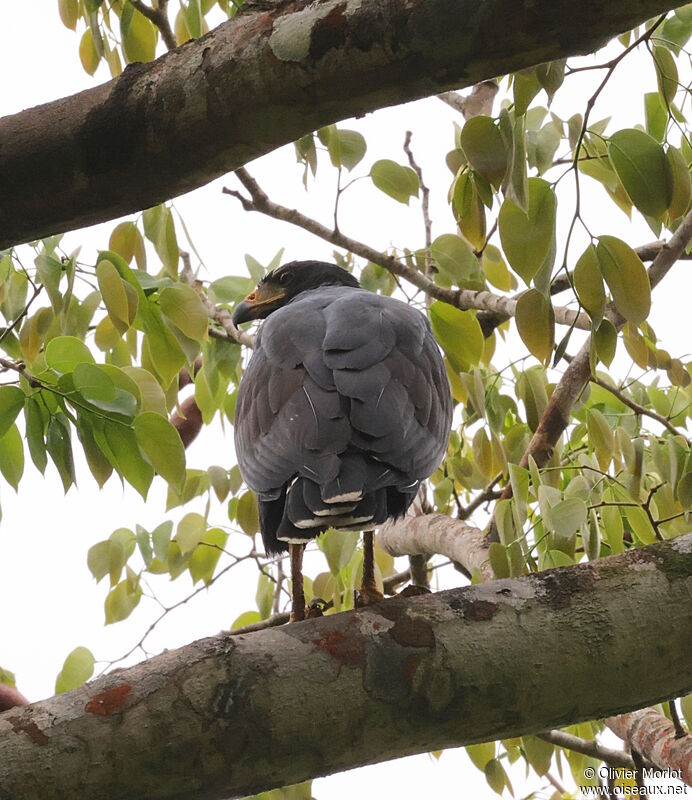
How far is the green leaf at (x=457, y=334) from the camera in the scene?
3.41 meters

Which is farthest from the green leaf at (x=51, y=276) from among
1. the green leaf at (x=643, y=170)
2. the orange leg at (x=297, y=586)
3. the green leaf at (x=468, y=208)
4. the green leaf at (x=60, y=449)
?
the green leaf at (x=643, y=170)

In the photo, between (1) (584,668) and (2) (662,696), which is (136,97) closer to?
(1) (584,668)

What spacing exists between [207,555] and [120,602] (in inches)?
15.9

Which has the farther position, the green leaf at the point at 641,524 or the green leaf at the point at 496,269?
the green leaf at the point at 496,269

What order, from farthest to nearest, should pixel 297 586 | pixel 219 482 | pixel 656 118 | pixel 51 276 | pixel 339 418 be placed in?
pixel 219 482, pixel 297 586, pixel 656 118, pixel 339 418, pixel 51 276

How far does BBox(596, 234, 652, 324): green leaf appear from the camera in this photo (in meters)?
2.33

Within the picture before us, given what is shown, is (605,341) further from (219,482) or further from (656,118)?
(219,482)

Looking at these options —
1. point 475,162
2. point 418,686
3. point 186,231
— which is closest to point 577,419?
point 186,231

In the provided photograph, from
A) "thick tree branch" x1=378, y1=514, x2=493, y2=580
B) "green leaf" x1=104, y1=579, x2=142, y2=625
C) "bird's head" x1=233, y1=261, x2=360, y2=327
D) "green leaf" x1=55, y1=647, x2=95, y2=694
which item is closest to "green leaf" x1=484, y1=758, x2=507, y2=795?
"thick tree branch" x1=378, y1=514, x2=493, y2=580

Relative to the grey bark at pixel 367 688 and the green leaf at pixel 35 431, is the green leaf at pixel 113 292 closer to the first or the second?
the green leaf at pixel 35 431

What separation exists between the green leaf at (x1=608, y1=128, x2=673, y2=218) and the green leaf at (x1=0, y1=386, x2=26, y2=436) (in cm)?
159

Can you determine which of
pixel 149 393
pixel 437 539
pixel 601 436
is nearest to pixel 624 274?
pixel 601 436

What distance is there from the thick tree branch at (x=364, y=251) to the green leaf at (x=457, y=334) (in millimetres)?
213

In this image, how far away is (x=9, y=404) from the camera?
2420 mm
